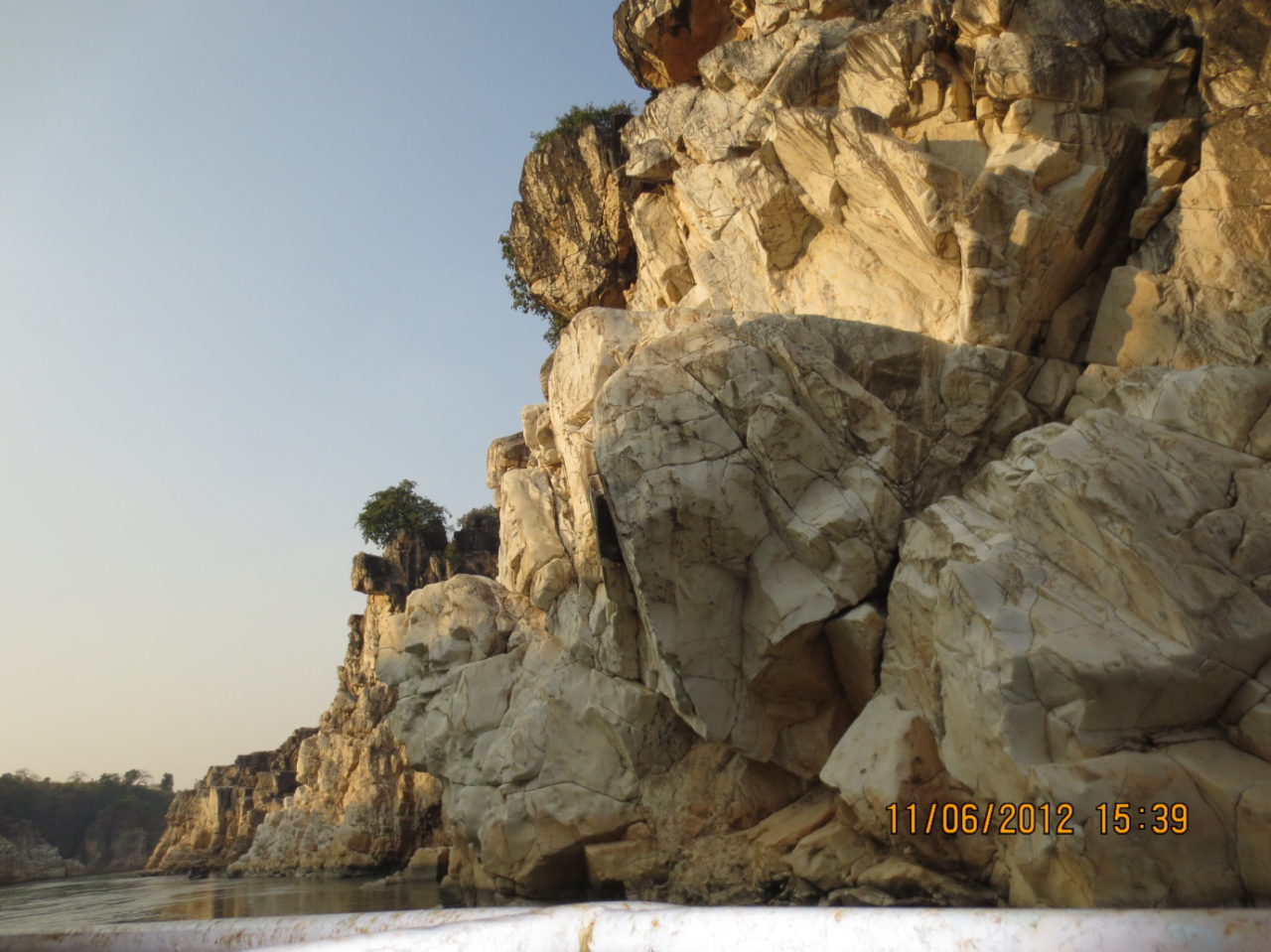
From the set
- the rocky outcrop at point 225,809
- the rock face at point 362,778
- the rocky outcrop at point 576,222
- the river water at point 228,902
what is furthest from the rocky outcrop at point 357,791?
the rocky outcrop at point 576,222

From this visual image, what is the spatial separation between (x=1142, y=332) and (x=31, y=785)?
260ft

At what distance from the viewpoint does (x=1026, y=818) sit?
10711 millimetres

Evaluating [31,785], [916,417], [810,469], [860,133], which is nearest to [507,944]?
[810,469]

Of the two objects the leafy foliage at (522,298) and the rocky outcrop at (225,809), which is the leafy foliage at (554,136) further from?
the rocky outcrop at (225,809)

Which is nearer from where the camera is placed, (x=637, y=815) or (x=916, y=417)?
(x=916, y=417)

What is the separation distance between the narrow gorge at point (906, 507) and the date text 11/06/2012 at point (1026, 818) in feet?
0.15

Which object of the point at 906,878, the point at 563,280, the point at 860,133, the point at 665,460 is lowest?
the point at 906,878

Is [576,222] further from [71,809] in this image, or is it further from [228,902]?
[71,809]

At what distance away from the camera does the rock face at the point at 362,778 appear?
3155 cm

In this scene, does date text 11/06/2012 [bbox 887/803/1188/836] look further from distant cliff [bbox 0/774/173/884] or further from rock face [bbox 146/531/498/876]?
distant cliff [bbox 0/774/173/884]

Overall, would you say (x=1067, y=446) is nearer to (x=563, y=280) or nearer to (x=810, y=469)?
(x=810, y=469)

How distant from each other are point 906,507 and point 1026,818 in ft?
16.4

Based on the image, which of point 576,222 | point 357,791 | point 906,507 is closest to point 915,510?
point 906,507

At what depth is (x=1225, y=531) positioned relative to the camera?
1085cm
